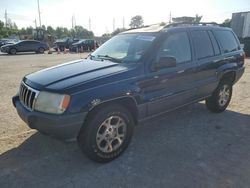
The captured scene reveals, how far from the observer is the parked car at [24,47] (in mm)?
24609

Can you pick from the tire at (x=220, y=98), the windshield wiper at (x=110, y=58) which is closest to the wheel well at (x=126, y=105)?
the windshield wiper at (x=110, y=58)

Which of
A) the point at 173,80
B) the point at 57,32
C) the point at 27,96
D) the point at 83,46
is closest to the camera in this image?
the point at 27,96

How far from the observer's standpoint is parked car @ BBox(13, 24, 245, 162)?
10.3ft

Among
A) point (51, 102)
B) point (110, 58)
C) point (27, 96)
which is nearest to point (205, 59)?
point (110, 58)

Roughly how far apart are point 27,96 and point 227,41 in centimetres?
429

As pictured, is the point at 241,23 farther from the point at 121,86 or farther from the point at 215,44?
the point at 121,86

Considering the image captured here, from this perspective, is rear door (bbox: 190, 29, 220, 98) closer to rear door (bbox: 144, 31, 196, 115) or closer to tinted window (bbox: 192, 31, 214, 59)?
tinted window (bbox: 192, 31, 214, 59)

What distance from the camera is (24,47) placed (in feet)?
Answer: 84.4

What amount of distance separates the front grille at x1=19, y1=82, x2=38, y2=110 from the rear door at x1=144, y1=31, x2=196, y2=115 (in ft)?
5.10

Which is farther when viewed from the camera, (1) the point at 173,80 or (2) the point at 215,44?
(2) the point at 215,44

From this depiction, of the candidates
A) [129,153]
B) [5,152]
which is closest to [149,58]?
[129,153]

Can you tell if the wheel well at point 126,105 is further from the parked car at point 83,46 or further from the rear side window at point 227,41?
the parked car at point 83,46

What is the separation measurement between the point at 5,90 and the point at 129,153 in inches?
214

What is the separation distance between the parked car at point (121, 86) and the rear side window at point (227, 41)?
70 millimetres
